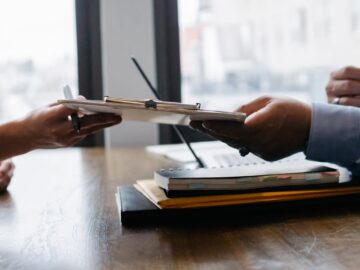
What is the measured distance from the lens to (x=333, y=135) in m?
0.69

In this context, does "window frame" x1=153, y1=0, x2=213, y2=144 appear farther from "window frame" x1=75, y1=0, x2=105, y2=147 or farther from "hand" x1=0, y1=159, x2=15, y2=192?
"hand" x1=0, y1=159, x2=15, y2=192

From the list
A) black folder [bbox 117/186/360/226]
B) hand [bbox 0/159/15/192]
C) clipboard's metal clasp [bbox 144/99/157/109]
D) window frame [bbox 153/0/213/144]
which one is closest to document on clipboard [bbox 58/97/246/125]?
clipboard's metal clasp [bbox 144/99/157/109]

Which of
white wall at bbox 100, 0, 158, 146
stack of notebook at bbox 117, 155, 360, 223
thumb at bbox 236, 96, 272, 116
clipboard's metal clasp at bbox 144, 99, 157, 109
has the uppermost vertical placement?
white wall at bbox 100, 0, 158, 146

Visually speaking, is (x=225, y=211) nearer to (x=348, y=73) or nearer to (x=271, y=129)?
(x=271, y=129)

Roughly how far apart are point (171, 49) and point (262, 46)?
40cm

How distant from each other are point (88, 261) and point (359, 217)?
350 mm

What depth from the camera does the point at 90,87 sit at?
1.87 metres

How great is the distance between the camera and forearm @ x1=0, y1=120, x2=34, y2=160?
758mm

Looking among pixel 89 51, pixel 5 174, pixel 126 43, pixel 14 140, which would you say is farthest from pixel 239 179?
pixel 89 51

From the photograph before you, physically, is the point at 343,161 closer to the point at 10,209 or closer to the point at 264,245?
the point at 264,245

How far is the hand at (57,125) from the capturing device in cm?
68

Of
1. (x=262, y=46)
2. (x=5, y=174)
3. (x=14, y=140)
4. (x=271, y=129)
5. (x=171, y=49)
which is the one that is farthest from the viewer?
(x=262, y=46)

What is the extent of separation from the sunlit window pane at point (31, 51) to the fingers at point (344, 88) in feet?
3.85

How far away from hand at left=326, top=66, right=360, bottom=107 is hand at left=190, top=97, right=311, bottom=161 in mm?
Answer: 332
